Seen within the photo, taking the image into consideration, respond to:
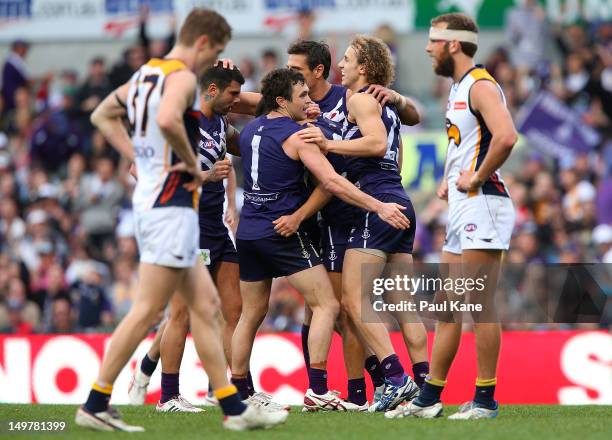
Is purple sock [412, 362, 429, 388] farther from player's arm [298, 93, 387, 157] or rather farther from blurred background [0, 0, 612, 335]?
blurred background [0, 0, 612, 335]

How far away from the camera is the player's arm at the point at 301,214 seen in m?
9.31

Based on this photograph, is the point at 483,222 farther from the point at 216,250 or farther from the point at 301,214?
the point at 216,250

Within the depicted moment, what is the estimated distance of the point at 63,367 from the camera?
1344 centimetres

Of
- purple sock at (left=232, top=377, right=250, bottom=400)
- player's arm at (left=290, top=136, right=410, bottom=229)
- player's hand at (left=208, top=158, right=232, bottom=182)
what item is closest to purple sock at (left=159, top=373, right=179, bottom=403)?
purple sock at (left=232, top=377, right=250, bottom=400)

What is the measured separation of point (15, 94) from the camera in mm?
20578

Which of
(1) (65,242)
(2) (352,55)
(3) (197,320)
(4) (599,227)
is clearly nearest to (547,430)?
(3) (197,320)

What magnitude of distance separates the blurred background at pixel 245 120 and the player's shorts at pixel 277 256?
5015 mm

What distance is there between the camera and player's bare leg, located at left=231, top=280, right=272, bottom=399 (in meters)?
9.52

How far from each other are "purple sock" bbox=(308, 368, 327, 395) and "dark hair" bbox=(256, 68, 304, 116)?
2.09 metres

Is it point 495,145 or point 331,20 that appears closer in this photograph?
point 495,145

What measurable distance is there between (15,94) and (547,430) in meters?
14.5

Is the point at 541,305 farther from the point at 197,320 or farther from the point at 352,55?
the point at 197,320

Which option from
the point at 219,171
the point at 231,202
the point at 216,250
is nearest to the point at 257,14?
the point at 231,202

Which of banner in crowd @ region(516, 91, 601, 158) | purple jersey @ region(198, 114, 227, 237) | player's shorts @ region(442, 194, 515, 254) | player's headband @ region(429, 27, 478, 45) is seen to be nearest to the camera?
player's shorts @ region(442, 194, 515, 254)
